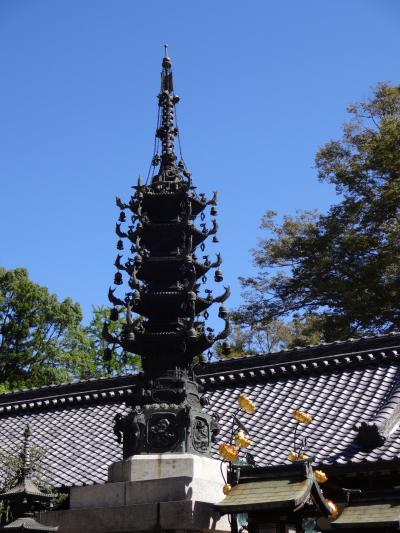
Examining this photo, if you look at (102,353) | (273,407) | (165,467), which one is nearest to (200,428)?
(165,467)

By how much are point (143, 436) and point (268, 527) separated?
2.78m

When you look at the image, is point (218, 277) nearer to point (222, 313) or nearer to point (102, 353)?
point (222, 313)

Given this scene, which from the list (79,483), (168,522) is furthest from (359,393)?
(168,522)

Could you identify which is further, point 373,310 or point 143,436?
point 373,310

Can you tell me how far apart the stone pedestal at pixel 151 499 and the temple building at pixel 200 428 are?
2 cm

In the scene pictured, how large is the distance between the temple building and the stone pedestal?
0.02 m

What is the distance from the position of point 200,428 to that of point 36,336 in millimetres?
23679

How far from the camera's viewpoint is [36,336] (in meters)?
35.3

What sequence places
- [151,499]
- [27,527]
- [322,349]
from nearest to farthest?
1. [151,499]
2. [27,527]
3. [322,349]

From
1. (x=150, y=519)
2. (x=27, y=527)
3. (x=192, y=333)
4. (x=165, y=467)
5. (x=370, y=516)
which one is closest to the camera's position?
(x=370, y=516)

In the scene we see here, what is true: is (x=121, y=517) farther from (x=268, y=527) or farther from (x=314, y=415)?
(x=314, y=415)

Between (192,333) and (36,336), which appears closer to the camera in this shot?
(192,333)

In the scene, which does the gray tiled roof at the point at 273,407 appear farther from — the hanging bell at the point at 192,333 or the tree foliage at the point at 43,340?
the tree foliage at the point at 43,340

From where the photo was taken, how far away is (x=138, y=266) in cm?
1380
